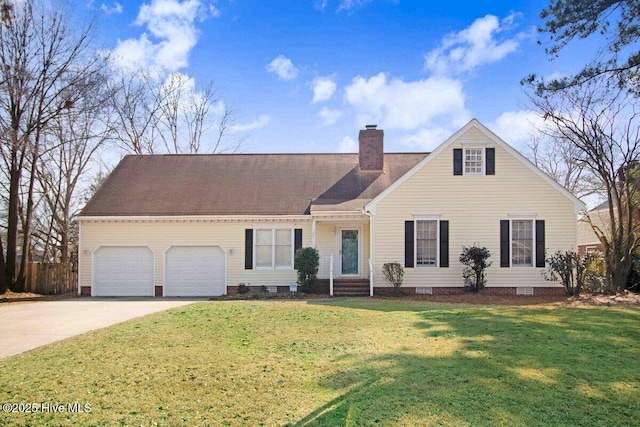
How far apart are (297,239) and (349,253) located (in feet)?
6.96

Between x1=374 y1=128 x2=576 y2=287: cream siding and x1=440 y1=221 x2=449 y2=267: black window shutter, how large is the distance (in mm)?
149

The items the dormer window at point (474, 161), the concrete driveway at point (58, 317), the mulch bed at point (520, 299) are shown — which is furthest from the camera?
the dormer window at point (474, 161)

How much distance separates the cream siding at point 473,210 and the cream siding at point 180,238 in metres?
3.45

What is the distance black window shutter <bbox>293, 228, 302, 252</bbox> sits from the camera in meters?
19.0

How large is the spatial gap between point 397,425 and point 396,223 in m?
13.0

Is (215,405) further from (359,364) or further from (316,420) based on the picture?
(359,364)

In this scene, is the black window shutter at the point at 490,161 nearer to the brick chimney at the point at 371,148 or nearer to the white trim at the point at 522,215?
the white trim at the point at 522,215

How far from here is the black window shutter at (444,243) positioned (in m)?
17.6

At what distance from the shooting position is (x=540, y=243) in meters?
17.5

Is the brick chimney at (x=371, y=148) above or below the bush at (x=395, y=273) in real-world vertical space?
above

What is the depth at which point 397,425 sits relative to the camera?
195 inches

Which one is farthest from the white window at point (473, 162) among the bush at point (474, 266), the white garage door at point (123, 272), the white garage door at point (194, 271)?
the white garage door at point (123, 272)

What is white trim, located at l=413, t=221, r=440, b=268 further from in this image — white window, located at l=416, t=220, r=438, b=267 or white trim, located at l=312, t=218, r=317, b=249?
white trim, located at l=312, t=218, r=317, b=249

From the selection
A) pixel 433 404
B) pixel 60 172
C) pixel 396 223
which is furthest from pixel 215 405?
pixel 60 172
